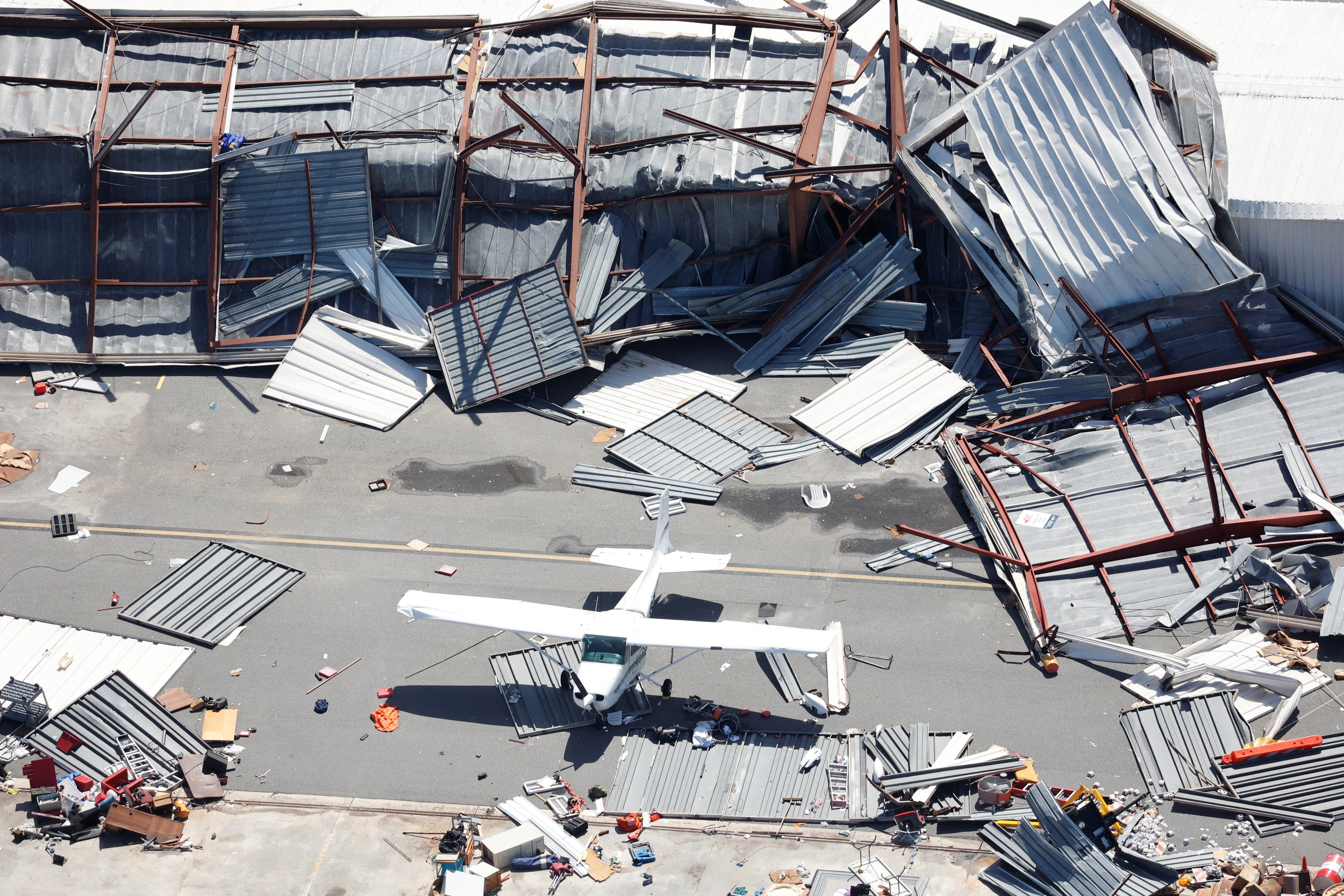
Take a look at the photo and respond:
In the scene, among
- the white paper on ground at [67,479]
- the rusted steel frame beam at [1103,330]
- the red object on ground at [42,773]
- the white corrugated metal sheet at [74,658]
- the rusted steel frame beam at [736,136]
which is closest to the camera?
the red object on ground at [42,773]

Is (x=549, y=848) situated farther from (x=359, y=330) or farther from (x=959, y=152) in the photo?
(x=959, y=152)

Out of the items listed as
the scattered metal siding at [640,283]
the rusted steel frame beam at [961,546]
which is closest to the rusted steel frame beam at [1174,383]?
the rusted steel frame beam at [961,546]

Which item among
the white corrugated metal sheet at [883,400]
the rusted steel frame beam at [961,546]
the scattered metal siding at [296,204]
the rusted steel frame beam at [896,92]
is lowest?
the rusted steel frame beam at [961,546]

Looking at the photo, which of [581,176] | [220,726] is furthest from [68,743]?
[581,176]

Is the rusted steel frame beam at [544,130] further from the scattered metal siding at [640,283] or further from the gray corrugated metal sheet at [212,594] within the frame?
the gray corrugated metal sheet at [212,594]

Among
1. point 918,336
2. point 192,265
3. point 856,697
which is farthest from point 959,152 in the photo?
point 192,265

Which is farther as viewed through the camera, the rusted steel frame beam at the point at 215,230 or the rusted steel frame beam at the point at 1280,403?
the rusted steel frame beam at the point at 215,230

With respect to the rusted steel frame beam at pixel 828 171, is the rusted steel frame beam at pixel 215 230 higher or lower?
lower
